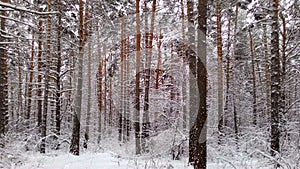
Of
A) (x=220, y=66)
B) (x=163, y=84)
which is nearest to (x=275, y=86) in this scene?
(x=220, y=66)

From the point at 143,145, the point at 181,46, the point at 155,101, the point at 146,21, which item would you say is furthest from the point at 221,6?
the point at 143,145

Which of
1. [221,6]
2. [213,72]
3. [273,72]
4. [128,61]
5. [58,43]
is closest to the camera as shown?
[273,72]

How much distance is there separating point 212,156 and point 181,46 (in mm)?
7958

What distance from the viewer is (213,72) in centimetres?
1825

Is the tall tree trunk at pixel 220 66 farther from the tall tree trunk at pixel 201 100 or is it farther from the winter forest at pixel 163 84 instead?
the tall tree trunk at pixel 201 100

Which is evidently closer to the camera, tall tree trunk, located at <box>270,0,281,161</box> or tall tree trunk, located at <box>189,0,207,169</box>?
tall tree trunk, located at <box>189,0,207,169</box>

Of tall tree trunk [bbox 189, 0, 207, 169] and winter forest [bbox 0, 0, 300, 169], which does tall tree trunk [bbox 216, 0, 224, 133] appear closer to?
winter forest [bbox 0, 0, 300, 169]

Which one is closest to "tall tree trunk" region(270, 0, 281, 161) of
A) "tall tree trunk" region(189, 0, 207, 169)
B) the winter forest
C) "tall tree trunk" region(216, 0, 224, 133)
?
the winter forest

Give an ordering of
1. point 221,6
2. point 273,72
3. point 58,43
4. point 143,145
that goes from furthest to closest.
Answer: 1. point 221,6
2. point 58,43
3. point 143,145
4. point 273,72

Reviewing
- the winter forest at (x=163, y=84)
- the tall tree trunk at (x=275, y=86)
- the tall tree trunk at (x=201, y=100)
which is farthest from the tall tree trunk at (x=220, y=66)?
the tall tree trunk at (x=201, y=100)

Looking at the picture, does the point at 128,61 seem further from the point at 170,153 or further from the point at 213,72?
the point at 170,153

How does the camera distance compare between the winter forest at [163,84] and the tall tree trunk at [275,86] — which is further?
the tall tree trunk at [275,86]

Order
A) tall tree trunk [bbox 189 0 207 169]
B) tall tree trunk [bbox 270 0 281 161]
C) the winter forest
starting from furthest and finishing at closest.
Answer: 1. tall tree trunk [bbox 270 0 281 161]
2. the winter forest
3. tall tree trunk [bbox 189 0 207 169]

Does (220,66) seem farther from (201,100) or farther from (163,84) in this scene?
(201,100)
